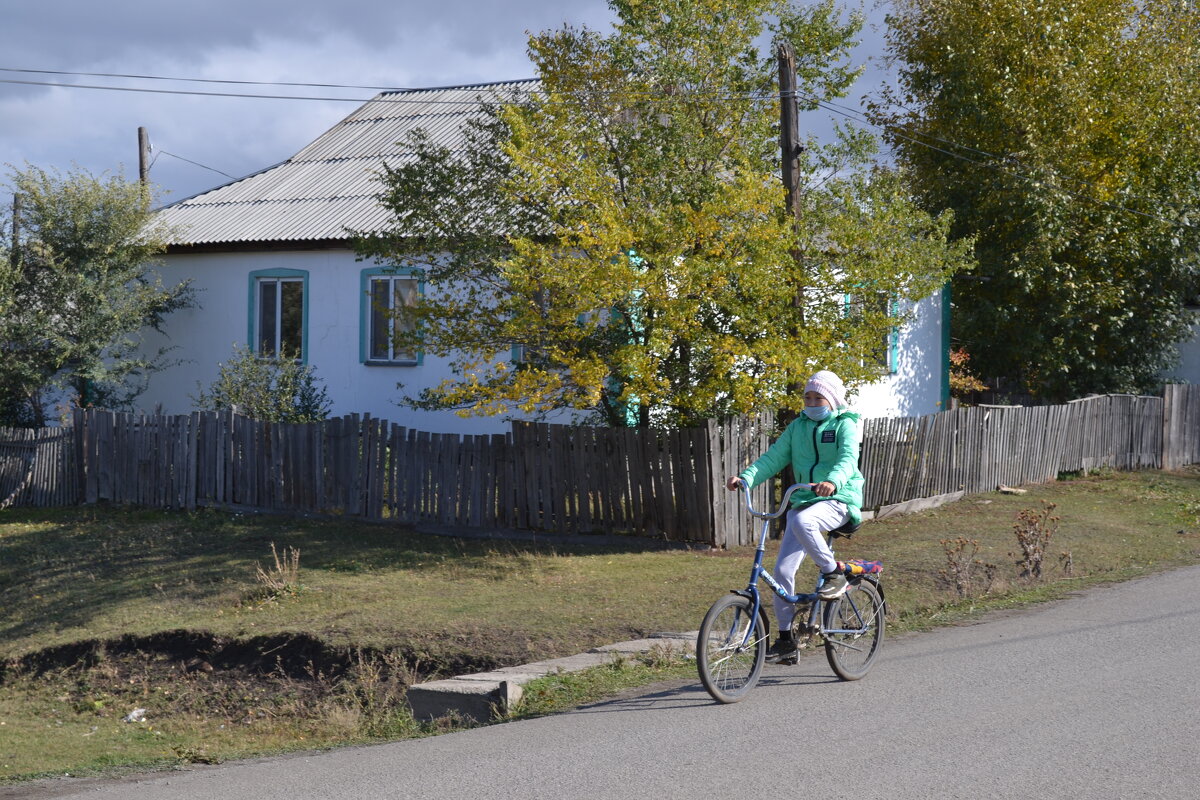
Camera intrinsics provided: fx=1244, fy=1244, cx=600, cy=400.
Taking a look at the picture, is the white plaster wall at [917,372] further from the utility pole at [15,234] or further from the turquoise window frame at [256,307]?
the utility pole at [15,234]

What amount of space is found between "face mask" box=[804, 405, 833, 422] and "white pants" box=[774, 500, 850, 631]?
1.63 ft

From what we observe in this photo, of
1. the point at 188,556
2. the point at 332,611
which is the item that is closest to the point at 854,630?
the point at 332,611

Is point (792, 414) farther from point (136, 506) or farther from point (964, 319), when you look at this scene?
point (964, 319)

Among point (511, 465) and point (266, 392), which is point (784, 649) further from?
point (266, 392)

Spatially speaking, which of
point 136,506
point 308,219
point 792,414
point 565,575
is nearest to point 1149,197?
point 792,414

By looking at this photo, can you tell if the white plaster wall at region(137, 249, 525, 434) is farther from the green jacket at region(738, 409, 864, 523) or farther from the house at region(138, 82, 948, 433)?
the green jacket at region(738, 409, 864, 523)

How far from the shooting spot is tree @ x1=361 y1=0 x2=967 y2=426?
11.9m

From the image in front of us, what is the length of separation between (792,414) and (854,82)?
4.03 m

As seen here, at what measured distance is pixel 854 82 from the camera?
1469cm

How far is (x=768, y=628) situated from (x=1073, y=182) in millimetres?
19344

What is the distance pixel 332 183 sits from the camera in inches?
861

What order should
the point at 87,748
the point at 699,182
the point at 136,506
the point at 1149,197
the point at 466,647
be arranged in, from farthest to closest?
the point at 1149,197 < the point at 136,506 < the point at 699,182 < the point at 466,647 < the point at 87,748

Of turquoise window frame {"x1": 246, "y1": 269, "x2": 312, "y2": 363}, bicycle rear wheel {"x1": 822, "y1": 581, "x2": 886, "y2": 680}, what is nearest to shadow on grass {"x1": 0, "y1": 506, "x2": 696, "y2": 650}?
turquoise window frame {"x1": 246, "y1": 269, "x2": 312, "y2": 363}

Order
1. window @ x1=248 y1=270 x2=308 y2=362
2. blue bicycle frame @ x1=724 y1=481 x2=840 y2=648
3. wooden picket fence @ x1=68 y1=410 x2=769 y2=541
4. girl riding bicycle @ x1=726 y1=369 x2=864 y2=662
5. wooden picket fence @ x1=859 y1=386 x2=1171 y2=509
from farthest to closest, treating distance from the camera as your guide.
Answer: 1. window @ x1=248 y1=270 x2=308 y2=362
2. wooden picket fence @ x1=859 y1=386 x2=1171 y2=509
3. wooden picket fence @ x1=68 y1=410 x2=769 y2=541
4. girl riding bicycle @ x1=726 y1=369 x2=864 y2=662
5. blue bicycle frame @ x1=724 y1=481 x2=840 y2=648
